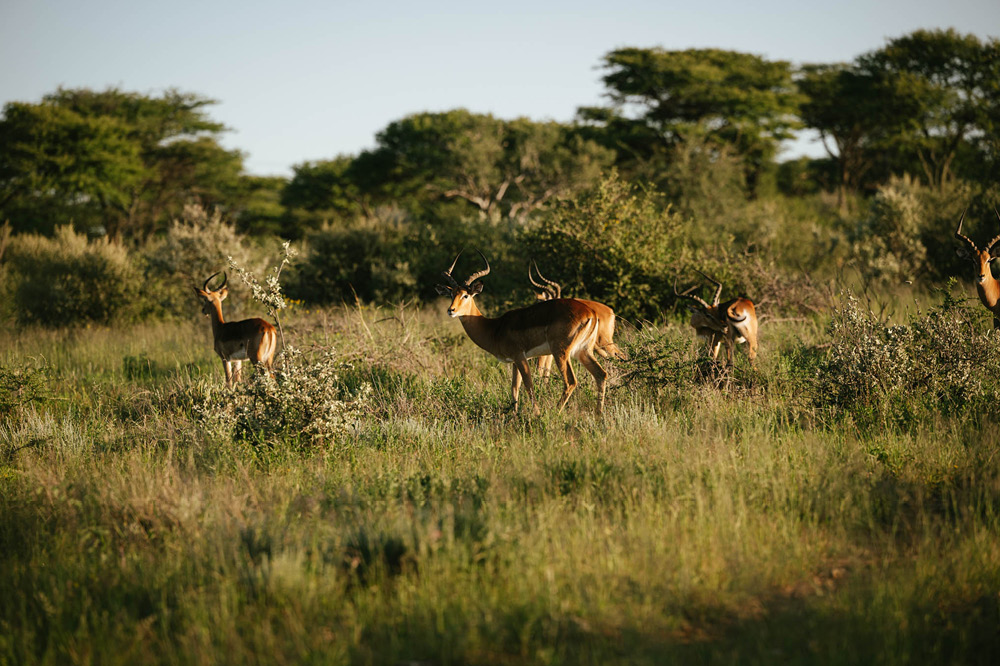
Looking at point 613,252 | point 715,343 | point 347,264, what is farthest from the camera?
point 347,264

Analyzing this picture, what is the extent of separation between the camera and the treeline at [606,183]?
1228cm

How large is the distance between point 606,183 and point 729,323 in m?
4.25

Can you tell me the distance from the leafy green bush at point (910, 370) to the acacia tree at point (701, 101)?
22718mm

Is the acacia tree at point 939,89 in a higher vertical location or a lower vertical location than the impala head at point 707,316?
higher

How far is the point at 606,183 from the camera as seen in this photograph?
36.8ft

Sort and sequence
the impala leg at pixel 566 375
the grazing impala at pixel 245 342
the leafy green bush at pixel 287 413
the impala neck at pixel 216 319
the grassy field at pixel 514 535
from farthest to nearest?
the impala neck at pixel 216 319 → the grazing impala at pixel 245 342 → the impala leg at pixel 566 375 → the leafy green bush at pixel 287 413 → the grassy field at pixel 514 535

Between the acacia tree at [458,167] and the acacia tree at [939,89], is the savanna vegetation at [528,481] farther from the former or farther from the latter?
the acacia tree at [458,167]

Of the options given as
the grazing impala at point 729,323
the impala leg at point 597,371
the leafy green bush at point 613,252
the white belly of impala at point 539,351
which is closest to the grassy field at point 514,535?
→ the impala leg at point 597,371

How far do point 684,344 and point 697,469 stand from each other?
329 cm

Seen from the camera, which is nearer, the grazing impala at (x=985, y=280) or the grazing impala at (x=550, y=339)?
the grazing impala at (x=550, y=339)

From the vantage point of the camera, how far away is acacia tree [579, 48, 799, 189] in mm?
28797

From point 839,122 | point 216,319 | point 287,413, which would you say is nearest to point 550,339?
point 287,413

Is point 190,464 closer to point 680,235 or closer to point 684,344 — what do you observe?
point 684,344

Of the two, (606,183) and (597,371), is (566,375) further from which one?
(606,183)
